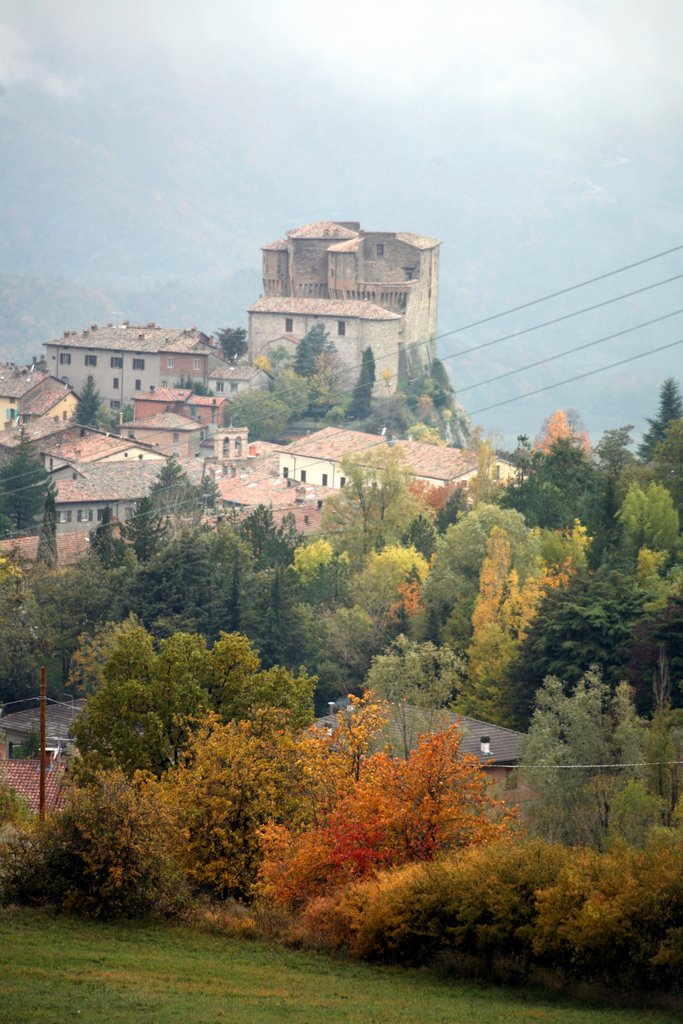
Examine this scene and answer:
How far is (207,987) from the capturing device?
2025 cm

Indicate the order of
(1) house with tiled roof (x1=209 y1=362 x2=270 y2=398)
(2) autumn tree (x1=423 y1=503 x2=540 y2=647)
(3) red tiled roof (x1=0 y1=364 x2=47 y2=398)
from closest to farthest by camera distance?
(2) autumn tree (x1=423 y1=503 x2=540 y2=647) → (1) house with tiled roof (x1=209 y1=362 x2=270 y2=398) → (3) red tiled roof (x1=0 y1=364 x2=47 y2=398)

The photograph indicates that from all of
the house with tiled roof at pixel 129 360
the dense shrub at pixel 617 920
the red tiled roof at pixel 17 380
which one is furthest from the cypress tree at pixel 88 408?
the dense shrub at pixel 617 920

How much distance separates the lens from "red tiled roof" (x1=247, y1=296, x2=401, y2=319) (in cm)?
10000

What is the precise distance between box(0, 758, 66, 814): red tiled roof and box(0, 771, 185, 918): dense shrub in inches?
327

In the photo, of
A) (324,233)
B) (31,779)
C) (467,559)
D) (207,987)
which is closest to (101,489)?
(467,559)

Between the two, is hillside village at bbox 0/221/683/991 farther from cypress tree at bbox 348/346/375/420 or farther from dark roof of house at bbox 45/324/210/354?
dark roof of house at bbox 45/324/210/354

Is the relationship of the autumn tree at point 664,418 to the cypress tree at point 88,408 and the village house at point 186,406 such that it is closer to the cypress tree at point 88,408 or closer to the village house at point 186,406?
the village house at point 186,406

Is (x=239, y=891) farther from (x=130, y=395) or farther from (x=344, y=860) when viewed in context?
(x=130, y=395)

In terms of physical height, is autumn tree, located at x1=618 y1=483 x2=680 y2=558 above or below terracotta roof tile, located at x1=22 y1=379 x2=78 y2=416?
below

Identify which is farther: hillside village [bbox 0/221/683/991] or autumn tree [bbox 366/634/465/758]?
autumn tree [bbox 366/634/465/758]

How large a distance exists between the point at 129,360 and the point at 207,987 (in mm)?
82673

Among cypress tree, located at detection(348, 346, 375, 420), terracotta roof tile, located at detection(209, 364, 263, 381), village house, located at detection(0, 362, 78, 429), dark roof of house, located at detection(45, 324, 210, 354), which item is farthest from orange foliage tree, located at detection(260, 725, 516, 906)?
dark roof of house, located at detection(45, 324, 210, 354)

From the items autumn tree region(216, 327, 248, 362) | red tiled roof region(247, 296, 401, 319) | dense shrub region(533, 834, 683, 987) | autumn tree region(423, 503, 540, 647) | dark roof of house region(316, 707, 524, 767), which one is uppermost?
red tiled roof region(247, 296, 401, 319)

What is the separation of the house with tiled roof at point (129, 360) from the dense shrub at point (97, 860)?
76638 mm
